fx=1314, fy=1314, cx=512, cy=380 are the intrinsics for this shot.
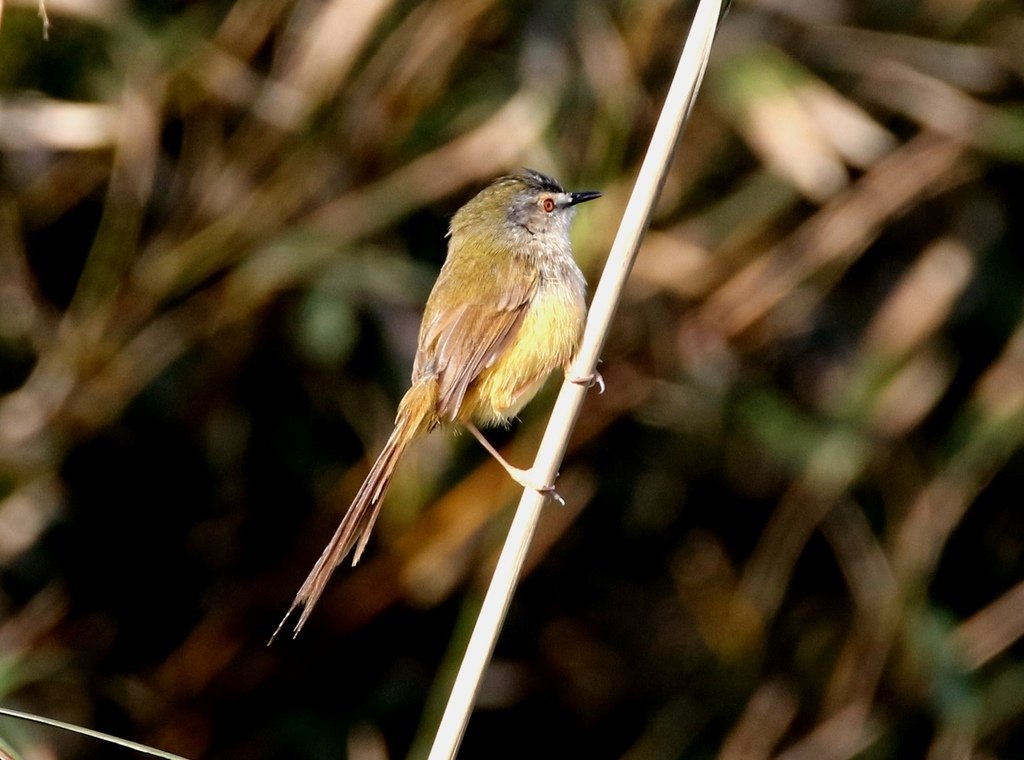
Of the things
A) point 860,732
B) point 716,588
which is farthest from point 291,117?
point 860,732

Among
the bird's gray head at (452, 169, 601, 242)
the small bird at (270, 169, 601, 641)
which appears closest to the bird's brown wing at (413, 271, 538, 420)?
the small bird at (270, 169, 601, 641)

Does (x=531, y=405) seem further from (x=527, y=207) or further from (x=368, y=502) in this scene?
(x=368, y=502)

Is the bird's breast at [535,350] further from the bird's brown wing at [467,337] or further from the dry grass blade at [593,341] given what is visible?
the dry grass blade at [593,341]

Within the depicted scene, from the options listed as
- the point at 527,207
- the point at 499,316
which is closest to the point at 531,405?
the point at 527,207

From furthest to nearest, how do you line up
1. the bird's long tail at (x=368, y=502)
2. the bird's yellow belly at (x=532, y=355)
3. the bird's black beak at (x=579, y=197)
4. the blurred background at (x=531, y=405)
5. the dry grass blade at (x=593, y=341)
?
the blurred background at (x=531, y=405), the bird's black beak at (x=579, y=197), the bird's yellow belly at (x=532, y=355), the bird's long tail at (x=368, y=502), the dry grass blade at (x=593, y=341)

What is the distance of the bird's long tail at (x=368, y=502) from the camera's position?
7.85ft

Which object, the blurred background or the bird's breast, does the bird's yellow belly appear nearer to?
the bird's breast

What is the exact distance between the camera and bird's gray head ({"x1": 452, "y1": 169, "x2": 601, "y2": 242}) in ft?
11.6

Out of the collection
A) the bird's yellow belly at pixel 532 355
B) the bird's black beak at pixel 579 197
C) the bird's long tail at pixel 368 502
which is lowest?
the bird's long tail at pixel 368 502

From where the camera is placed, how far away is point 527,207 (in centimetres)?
358

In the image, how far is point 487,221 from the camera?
3.58 metres

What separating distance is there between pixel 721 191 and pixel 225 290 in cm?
168

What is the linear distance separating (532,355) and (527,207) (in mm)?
593

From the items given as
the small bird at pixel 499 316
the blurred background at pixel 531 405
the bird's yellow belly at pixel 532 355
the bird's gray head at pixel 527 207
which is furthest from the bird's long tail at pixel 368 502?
the blurred background at pixel 531 405
